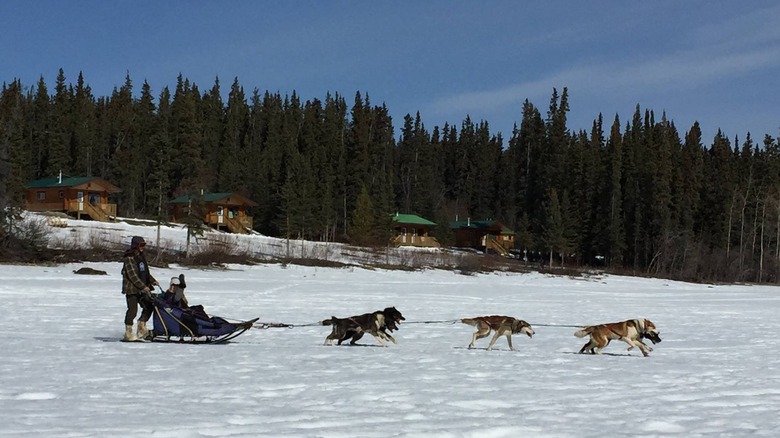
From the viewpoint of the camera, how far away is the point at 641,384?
26.3 ft

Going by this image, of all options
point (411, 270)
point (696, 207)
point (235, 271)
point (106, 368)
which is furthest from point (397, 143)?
point (106, 368)

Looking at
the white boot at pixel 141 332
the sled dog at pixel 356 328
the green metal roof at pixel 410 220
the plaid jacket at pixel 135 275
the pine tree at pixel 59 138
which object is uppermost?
the pine tree at pixel 59 138

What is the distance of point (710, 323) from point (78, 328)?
15343mm

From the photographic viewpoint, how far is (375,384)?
25.3ft

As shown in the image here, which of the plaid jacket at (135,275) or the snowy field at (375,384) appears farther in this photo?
the plaid jacket at (135,275)

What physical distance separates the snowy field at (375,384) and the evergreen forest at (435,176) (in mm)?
38840

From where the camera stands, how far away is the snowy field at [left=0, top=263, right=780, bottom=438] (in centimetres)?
551

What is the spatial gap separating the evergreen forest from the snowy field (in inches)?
1529

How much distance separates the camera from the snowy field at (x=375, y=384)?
5.51 m

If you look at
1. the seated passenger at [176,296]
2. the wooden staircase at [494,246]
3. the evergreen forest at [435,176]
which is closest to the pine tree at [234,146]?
the evergreen forest at [435,176]

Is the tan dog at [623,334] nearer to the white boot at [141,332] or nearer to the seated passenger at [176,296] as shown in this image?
the seated passenger at [176,296]

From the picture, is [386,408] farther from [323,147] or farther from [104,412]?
[323,147]

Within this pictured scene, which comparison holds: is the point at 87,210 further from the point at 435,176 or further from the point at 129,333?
the point at 435,176

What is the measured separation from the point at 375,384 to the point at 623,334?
16.6 ft
